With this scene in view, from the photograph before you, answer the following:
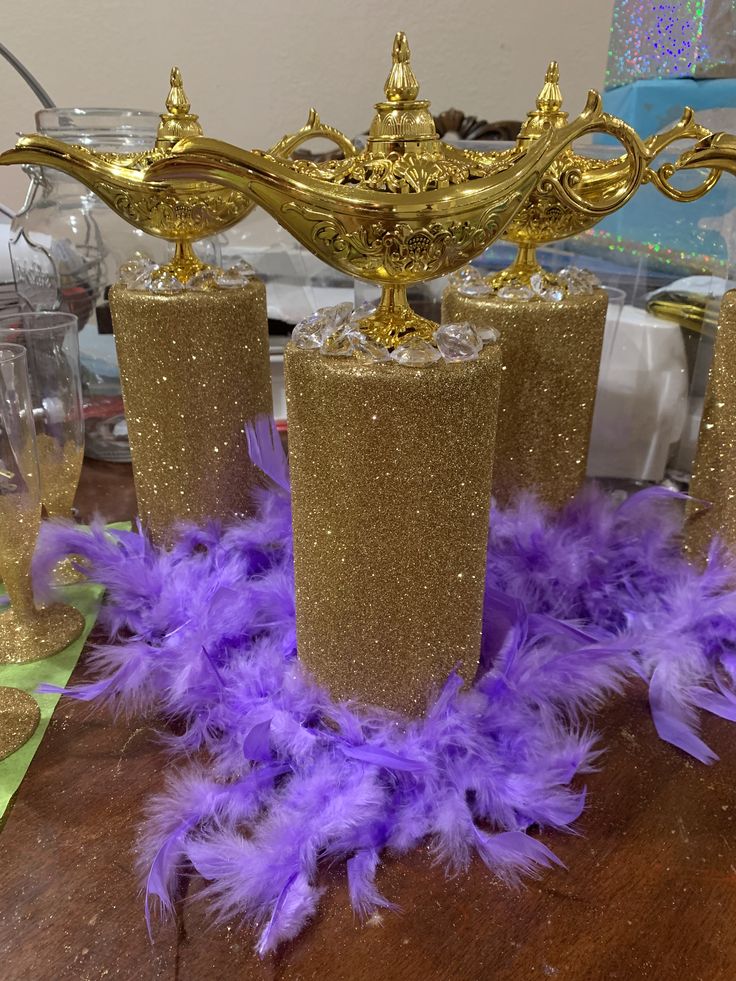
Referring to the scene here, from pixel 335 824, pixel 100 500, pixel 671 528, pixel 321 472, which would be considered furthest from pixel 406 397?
pixel 100 500

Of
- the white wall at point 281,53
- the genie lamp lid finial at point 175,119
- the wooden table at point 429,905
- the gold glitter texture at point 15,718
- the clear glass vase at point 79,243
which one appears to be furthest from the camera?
the white wall at point 281,53

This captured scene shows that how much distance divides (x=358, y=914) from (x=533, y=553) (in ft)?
0.92

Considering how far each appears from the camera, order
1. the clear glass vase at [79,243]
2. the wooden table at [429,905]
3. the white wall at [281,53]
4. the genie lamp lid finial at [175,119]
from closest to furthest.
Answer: the wooden table at [429,905] < the genie lamp lid finial at [175,119] < the clear glass vase at [79,243] < the white wall at [281,53]

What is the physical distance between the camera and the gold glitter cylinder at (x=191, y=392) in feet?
1.72

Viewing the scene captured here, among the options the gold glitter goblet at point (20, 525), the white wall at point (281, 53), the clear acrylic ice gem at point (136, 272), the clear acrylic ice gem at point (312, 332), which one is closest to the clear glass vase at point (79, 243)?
the clear acrylic ice gem at point (136, 272)

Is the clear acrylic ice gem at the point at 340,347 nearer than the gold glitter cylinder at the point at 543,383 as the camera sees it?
Yes

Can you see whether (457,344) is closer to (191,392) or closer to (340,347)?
(340,347)

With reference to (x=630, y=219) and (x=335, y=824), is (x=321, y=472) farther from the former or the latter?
(x=630, y=219)

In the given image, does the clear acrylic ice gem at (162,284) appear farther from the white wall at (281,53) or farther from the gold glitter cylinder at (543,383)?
the white wall at (281,53)

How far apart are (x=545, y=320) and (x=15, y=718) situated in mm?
399

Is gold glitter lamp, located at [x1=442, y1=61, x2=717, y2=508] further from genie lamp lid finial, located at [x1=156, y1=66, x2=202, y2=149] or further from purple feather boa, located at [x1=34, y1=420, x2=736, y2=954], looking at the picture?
genie lamp lid finial, located at [x1=156, y1=66, x2=202, y2=149]

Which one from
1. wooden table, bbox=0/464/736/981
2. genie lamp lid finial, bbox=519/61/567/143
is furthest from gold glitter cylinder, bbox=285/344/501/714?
genie lamp lid finial, bbox=519/61/567/143

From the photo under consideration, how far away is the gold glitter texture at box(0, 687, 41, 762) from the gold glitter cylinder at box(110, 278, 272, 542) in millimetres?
169

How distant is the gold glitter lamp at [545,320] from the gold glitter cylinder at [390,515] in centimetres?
13
